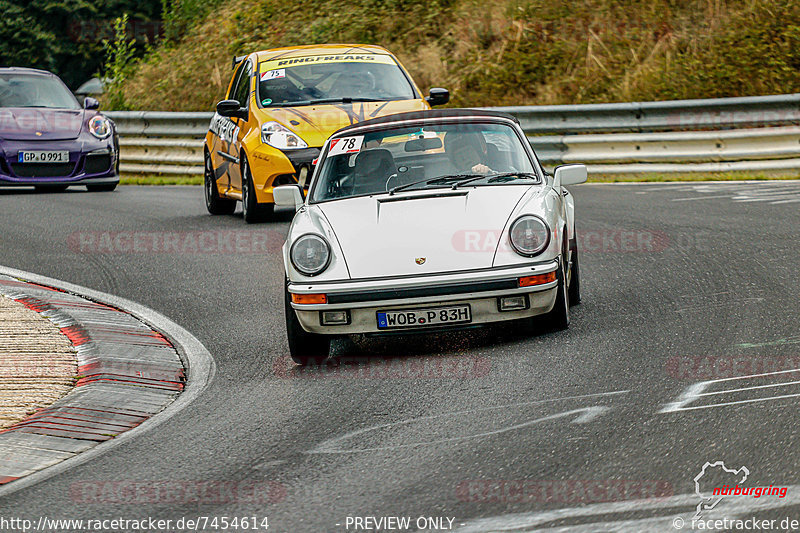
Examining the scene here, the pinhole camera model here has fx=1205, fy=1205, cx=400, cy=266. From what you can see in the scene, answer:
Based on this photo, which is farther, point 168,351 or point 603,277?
point 603,277

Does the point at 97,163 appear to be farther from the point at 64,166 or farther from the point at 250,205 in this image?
the point at 250,205

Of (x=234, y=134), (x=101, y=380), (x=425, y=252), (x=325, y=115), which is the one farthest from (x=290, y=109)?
(x=101, y=380)

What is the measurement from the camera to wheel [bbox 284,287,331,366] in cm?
672

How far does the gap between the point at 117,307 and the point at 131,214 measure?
5.39 metres

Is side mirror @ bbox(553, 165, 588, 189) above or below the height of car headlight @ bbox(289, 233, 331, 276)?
above

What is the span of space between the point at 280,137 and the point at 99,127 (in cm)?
536

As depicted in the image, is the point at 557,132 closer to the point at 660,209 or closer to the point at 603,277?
the point at 660,209

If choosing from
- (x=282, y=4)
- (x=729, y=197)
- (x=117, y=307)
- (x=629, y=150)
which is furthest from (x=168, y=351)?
(x=282, y=4)

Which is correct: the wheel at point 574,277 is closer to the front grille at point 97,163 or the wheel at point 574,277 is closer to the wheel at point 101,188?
the front grille at point 97,163

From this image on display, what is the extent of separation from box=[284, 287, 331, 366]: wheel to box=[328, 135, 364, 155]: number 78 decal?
1345 millimetres

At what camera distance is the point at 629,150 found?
1574 cm

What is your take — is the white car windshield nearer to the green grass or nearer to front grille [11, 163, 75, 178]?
front grille [11, 163, 75, 178]

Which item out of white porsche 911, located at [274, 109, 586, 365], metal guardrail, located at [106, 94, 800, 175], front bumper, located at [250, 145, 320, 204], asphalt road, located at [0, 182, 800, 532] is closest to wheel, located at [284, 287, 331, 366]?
white porsche 911, located at [274, 109, 586, 365]

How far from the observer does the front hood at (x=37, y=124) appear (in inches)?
625
